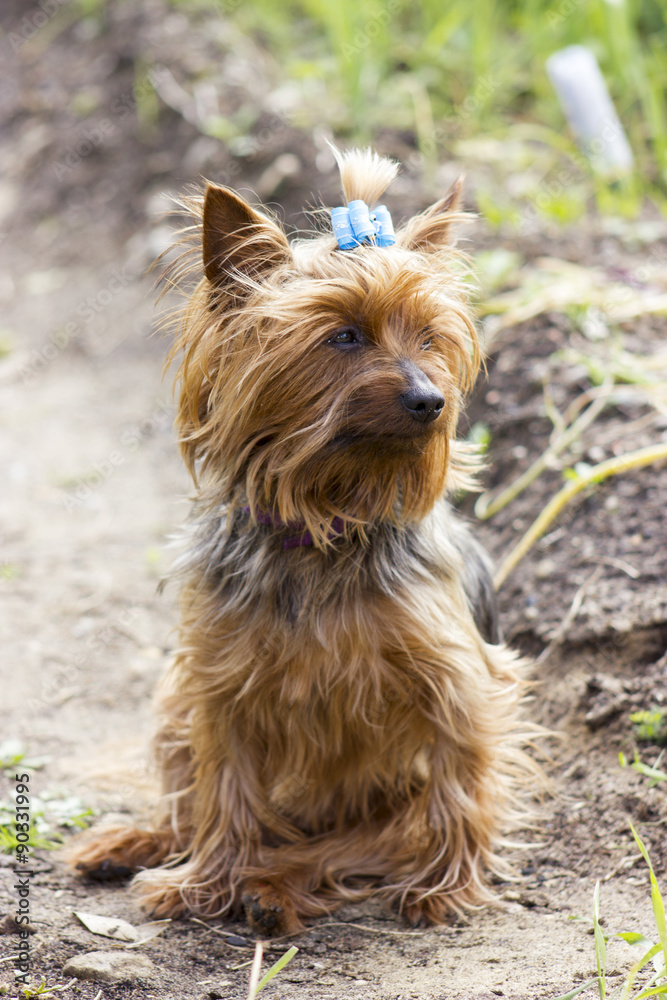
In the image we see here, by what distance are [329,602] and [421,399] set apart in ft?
2.33

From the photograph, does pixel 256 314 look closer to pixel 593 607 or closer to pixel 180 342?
pixel 180 342

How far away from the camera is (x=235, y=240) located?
259 centimetres

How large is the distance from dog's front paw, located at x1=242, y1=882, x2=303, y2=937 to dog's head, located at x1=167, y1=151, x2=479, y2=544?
43.0 inches

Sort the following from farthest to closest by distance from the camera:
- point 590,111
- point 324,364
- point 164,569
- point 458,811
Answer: point 590,111 → point 164,569 → point 458,811 → point 324,364

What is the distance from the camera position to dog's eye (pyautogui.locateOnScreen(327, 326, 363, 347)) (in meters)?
2.56

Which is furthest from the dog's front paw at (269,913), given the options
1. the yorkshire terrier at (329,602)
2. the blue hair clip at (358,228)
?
the blue hair clip at (358,228)

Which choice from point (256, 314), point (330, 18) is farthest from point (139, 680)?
point (330, 18)

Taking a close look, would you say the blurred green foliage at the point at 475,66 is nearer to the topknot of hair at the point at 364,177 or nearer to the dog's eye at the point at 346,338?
the topknot of hair at the point at 364,177

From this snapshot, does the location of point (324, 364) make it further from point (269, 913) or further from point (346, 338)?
point (269, 913)

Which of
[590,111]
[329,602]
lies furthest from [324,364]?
[590,111]

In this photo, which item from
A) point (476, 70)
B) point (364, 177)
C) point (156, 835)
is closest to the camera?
point (364, 177)

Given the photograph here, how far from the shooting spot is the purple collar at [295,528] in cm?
285

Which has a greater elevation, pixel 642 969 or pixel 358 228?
pixel 358 228

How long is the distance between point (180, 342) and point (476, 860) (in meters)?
1.81
